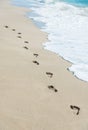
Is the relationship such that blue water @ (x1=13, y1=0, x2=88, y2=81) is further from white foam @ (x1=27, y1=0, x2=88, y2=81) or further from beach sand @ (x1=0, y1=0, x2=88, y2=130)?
beach sand @ (x1=0, y1=0, x2=88, y2=130)

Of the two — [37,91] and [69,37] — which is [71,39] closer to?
[69,37]

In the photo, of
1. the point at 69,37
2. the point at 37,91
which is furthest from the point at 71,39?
the point at 37,91

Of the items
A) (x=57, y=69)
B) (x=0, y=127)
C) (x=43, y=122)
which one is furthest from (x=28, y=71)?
(x=0, y=127)

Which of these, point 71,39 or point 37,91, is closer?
point 37,91

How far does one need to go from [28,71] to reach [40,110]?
231 centimetres

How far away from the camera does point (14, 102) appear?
678 cm

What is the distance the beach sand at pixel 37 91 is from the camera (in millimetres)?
6336

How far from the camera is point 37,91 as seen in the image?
25.2 ft

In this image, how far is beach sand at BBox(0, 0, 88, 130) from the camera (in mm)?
6336

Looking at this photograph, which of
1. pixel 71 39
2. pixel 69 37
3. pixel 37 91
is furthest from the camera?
pixel 69 37

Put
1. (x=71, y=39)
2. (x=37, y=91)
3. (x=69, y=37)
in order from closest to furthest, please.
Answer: (x=37, y=91)
(x=71, y=39)
(x=69, y=37)

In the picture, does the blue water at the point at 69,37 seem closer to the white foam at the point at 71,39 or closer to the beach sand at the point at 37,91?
the white foam at the point at 71,39

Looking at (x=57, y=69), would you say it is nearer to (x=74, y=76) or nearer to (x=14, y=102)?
(x=74, y=76)

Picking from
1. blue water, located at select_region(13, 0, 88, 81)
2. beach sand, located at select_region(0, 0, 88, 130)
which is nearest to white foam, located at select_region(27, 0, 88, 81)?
blue water, located at select_region(13, 0, 88, 81)
